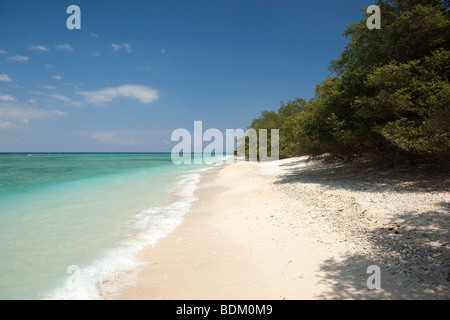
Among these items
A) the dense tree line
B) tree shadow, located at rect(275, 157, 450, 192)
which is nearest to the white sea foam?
tree shadow, located at rect(275, 157, 450, 192)

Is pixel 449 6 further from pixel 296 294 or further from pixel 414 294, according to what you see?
pixel 296 294

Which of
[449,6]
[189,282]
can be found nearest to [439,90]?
[449,6]

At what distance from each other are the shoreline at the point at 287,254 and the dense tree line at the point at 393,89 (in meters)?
2.68

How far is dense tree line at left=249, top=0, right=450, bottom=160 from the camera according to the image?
9.37 meters

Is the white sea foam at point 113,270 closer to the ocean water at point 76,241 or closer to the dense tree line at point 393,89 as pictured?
the ocean water at point 76,241

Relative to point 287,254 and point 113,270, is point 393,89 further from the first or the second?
point 113,270

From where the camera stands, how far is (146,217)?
1034cm

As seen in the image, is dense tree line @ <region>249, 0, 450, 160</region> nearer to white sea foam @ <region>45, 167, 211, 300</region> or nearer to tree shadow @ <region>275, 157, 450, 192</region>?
tree shadow @ <region>275, 157, 450, 192</region>

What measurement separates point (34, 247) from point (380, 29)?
17978mm

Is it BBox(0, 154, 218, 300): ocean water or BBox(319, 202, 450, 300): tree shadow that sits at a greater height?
BBox(319, 202, 450, 300): tree shadow

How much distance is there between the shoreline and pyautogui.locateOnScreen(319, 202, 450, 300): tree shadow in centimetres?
2

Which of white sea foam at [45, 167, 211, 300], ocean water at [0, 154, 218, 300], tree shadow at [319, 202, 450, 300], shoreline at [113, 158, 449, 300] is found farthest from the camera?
ocean water at [0, 154, 218, 300]

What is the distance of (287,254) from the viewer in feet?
17.7

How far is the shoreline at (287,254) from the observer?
401 centimetres
